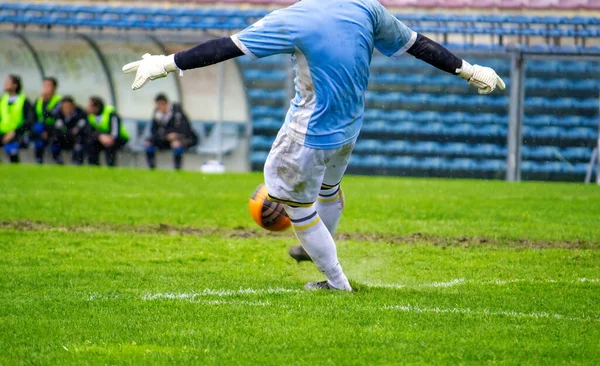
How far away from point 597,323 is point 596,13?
18.3 metres

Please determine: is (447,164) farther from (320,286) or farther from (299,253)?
(320,286)

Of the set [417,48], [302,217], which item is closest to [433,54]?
[417,48]

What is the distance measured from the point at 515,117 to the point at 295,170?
45.9 ft

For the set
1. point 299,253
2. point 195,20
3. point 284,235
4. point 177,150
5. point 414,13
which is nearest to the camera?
point 299,253

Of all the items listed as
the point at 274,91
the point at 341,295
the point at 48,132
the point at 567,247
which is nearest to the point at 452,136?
the point at 274,91

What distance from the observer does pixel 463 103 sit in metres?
21.0

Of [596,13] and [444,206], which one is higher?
[596,13]

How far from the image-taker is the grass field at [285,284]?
4.96 meters

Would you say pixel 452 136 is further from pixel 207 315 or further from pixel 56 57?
pixel 207 315

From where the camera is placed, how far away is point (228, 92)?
21.7m

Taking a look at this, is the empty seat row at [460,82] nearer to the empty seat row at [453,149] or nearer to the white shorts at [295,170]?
the empty seat row at [453,149]

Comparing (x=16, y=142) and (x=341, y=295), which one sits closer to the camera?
(x=341, y=295)

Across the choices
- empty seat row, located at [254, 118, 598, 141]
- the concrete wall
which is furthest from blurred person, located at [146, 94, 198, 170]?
empty seat row, located at [254, 118, 598, 141]

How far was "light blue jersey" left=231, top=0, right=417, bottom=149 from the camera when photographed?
612 centimetres
